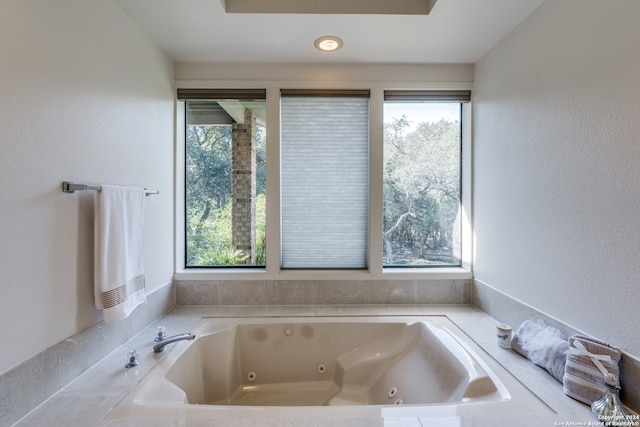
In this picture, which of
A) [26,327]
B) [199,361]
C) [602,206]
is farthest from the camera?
[199,361]

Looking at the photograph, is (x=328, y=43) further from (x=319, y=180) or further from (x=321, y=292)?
(x=321, y=292)

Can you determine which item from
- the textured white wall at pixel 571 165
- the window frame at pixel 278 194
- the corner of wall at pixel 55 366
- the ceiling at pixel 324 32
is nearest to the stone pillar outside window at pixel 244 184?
the window frame at pixel 278 194

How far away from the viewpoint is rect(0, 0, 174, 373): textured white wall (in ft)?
2.93

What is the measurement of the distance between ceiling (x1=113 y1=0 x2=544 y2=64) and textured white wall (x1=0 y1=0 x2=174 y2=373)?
0.82 feet

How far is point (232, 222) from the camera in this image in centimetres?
207

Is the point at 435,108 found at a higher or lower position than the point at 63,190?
higher

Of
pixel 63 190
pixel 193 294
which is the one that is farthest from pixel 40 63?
pixel 193 294

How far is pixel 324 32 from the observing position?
1.59 meters

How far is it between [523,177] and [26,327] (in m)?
2.28

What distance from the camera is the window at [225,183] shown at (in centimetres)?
204

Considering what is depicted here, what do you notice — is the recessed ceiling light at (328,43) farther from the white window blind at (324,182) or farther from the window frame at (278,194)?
the white window blind at (324,182)

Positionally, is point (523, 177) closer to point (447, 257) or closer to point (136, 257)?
point (447, 257)

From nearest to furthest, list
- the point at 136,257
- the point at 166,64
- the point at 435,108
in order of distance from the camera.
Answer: the point at 136,257 → the point at 166,64 → the point at 435,108

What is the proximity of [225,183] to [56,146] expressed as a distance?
106 cm
